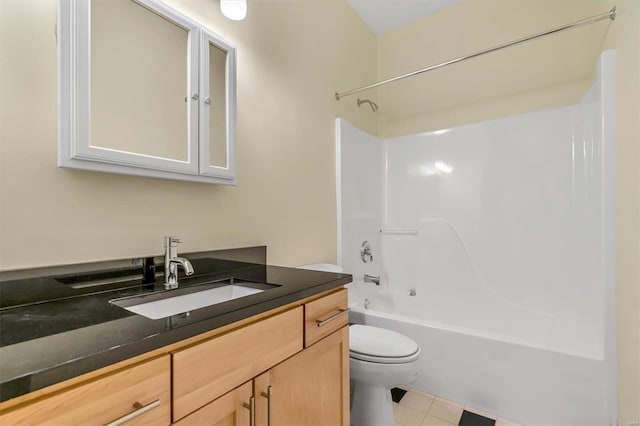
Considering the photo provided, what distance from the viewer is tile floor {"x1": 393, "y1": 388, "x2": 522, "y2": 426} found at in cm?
156

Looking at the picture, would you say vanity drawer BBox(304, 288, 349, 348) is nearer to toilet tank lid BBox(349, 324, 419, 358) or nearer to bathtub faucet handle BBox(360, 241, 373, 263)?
toilet tank lid BBox(349, 324, 419, 358)

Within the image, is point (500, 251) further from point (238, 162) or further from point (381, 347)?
point (238, 162)

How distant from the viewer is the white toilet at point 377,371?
53.1 inches

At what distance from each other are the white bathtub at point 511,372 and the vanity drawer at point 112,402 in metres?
1.55

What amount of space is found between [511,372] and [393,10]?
2768mm

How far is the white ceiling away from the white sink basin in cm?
239

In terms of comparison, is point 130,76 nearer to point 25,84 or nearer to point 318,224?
point 25,84

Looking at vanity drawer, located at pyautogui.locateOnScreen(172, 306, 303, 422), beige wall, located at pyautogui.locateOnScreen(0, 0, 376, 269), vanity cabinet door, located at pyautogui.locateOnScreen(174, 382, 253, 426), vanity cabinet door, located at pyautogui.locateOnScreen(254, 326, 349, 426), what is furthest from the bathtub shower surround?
vanity cabinet door, located at pyautogui.locateOnScreen(174, 382, 253, 426)

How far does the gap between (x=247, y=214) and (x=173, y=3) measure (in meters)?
0.89

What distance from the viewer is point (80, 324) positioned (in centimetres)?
60

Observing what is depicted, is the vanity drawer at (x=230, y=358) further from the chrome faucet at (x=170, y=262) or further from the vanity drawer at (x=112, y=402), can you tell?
the chrome faucet at (x=170, y=262)

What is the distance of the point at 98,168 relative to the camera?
2.93 feet

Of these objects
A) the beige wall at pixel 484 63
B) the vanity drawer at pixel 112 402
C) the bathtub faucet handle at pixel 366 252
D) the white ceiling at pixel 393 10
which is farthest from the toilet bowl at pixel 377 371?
the white ceiling at pixel 393 10

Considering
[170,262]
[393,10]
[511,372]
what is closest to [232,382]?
[170,262]
